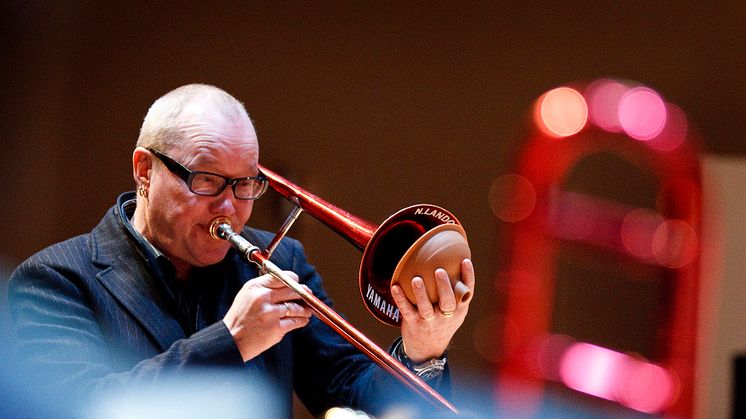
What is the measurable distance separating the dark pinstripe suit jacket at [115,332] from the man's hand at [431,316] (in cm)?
13

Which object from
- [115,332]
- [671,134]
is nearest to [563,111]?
[671,134]

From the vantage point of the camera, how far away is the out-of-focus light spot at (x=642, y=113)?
1957 millimetres

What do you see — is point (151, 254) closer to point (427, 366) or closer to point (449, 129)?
point (427, 366)

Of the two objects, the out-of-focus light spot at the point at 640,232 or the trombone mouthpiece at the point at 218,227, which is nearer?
the trombone mouthpiece at the point at 218,227

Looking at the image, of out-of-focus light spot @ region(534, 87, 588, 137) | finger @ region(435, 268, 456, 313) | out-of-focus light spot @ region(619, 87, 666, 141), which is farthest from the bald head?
out-of-focus light spot @ region(619, 87, 666, 141)

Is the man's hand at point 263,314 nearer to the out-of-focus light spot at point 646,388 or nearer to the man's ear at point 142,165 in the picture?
the man's ear at point 142,165

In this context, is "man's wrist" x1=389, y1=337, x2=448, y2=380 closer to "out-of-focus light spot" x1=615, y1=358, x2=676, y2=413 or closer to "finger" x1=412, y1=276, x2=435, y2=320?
"finger" x1=412, y1=276, x2=435, y2=320

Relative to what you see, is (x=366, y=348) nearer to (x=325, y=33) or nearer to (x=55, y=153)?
(x=55, y=153)

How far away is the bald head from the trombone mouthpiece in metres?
0.15

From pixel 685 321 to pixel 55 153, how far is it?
60.9 inches

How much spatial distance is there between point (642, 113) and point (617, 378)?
65 cm

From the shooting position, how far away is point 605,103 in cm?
198

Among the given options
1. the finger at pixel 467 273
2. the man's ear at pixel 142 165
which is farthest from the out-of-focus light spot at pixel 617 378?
the man's ear at pixel 142 165

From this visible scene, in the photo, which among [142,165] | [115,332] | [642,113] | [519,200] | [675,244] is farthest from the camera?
[519,200]
